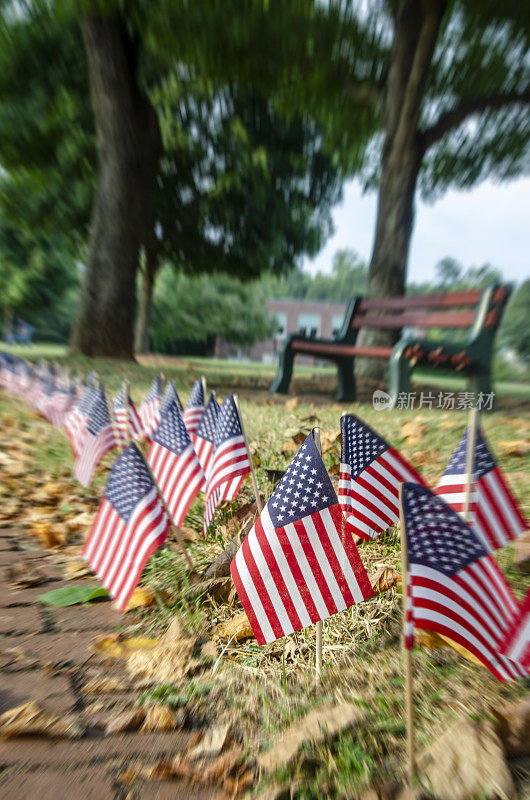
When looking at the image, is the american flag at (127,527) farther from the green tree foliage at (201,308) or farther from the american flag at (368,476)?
the green tree foliage at (201,308)

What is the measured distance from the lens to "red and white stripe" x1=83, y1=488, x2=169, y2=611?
1915mm

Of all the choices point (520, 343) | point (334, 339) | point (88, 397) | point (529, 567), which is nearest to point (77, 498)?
point (88, 397)

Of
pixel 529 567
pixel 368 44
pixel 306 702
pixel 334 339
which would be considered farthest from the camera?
pixel 368 44

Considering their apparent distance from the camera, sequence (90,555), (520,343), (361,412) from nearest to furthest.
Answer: (90,555) → (361,412) → (520,343)

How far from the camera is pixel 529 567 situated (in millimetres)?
1898

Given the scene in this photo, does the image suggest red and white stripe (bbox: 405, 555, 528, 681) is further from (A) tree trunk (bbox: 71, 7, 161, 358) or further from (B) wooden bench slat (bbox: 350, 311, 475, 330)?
(A) tree trunk (bbox: 71, 7, 161, 358)

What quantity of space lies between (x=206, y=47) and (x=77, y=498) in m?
8.53

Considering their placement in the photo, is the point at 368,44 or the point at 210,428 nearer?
the point at 210,428

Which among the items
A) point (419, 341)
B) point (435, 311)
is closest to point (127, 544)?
point (419, 341)

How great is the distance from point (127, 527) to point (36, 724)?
73 cm

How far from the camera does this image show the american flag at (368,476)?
182 cm

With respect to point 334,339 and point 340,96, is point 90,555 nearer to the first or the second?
point 334,339

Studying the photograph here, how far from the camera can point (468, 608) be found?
49.6 inches

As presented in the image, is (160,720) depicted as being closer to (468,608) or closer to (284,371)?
(468,608)
